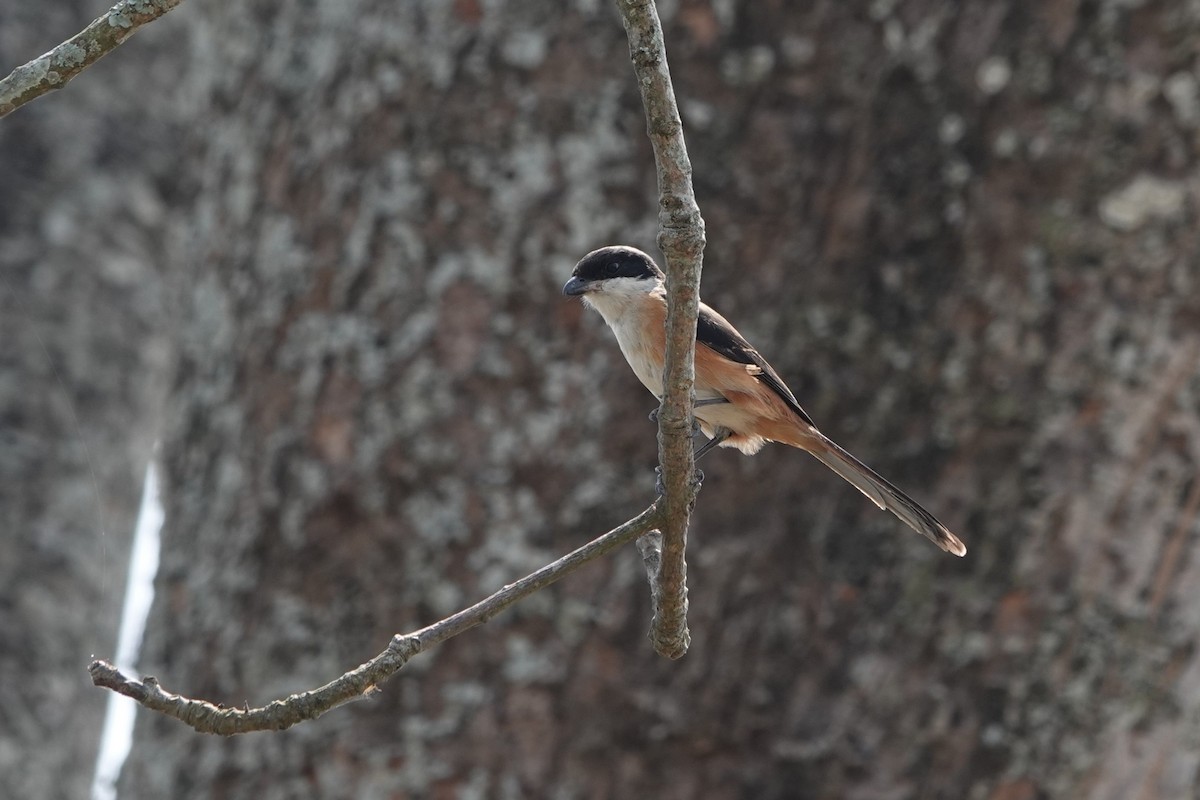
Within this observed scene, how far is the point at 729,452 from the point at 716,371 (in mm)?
1195

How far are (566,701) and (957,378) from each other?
5.84 ft

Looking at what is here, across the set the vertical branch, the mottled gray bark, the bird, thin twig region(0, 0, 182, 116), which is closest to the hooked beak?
the bird

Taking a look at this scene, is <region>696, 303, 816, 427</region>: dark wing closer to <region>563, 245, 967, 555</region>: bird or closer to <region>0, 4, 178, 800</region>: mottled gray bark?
<region>563, 245, 967, 555</region>: bird

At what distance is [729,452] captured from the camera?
461 centimetres

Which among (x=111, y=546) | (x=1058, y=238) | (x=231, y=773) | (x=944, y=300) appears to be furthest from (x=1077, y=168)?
(x=111, y=546)

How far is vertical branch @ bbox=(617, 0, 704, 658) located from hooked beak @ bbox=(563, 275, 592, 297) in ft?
4.71

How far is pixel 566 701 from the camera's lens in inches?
169

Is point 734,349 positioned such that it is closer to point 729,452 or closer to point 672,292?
point 729,452

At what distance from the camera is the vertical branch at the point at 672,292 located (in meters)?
1.83

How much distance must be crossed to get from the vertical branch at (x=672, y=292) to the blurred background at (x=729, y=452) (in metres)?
2.23

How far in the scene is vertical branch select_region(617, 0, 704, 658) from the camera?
6.00 ft

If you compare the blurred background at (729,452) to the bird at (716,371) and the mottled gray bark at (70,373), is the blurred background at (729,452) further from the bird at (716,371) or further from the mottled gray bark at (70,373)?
the mottled gray bark at (70,373)

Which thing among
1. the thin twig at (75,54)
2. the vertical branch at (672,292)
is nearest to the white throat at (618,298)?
the vertical branch at (672,292)

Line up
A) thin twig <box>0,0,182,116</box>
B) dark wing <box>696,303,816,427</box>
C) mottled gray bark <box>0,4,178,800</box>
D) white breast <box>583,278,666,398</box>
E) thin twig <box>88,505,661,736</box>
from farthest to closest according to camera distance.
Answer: mottled gray bark <box>0,4,178,800</box> < dark wing <box>696,303,816,427</box> < white breast <box>583,278,666,398</box> < thin twig <box>88,505,661,736</box> < thin twig <box>0,0,182,116</box>
